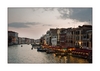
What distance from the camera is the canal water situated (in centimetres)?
667

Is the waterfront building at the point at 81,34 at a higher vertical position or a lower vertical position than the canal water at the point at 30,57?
higher

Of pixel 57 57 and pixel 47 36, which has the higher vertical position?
pixel 47 36

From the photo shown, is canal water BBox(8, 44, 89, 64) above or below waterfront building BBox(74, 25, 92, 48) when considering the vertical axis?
below

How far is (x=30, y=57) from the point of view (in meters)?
6.70

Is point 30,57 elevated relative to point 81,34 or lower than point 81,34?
lower

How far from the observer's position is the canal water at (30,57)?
6668 millimetres

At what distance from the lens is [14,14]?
6.69 meters
